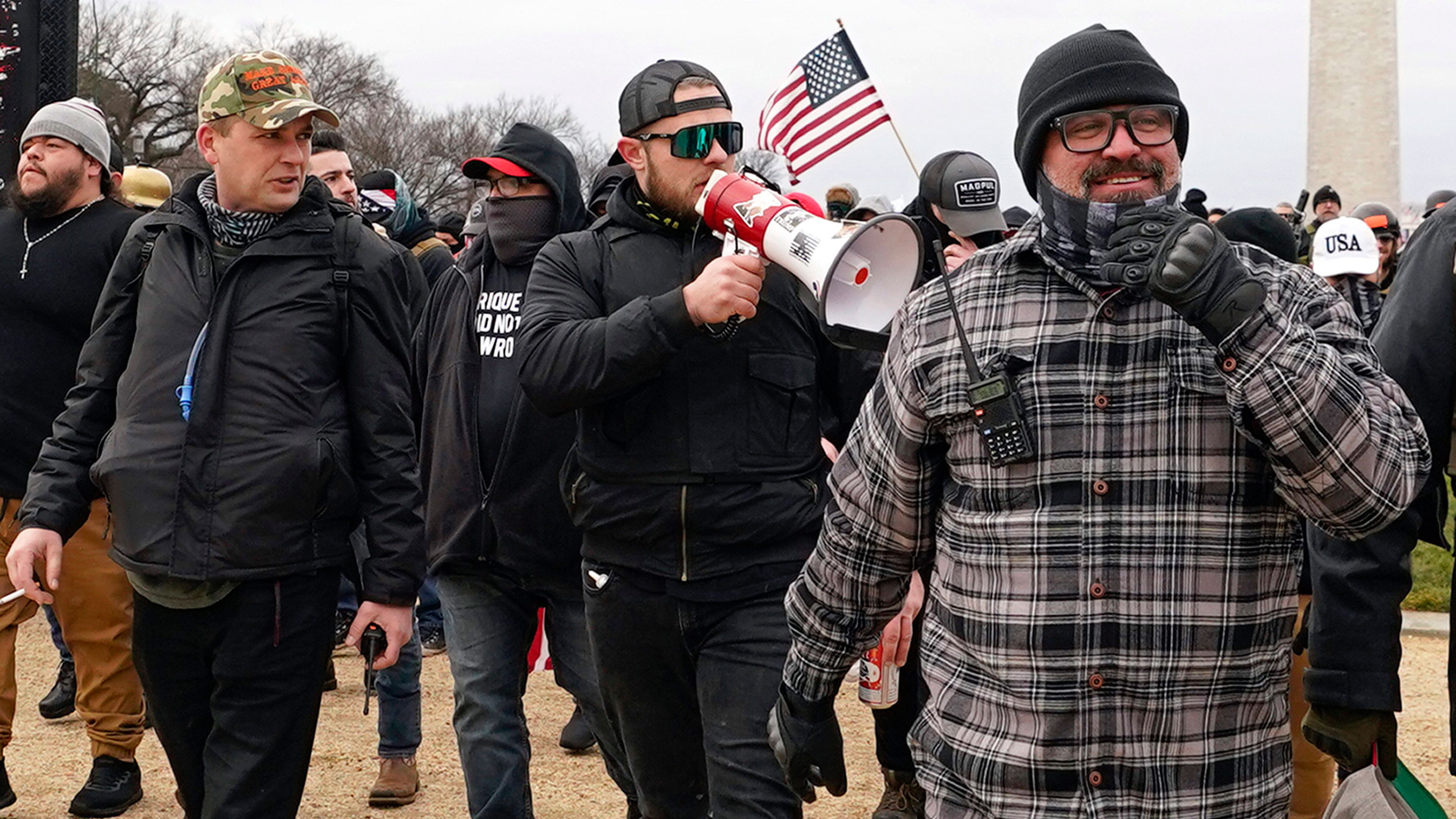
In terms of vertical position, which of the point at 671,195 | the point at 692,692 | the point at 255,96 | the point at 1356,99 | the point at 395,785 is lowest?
the point at 395,785

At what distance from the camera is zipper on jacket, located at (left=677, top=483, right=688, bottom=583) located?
4.18m

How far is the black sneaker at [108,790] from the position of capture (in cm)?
616

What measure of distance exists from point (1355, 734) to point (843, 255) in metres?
1.46

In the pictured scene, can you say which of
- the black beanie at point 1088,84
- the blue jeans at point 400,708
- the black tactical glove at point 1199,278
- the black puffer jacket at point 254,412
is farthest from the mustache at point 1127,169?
the blue jeans at point 400,708

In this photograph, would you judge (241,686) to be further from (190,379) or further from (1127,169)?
(1127,169)

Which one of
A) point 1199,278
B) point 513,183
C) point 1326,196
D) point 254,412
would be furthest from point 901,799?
point 1326,196

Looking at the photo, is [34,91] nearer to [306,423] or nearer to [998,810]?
[306,423]

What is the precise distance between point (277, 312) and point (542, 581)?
129 centimetres

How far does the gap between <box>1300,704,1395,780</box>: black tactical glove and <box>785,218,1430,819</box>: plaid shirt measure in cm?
62

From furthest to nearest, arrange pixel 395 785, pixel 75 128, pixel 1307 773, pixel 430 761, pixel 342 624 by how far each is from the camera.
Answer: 1. pixel 342 624
2. pixel 430 761
3. pixel 75 128
4. pixel 395 785
5. pixel 1307 773

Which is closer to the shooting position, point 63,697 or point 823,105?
point 63,697

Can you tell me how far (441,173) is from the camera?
63.7m

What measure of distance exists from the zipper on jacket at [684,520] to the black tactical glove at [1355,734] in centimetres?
151

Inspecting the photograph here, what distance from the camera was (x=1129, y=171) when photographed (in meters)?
2.93
